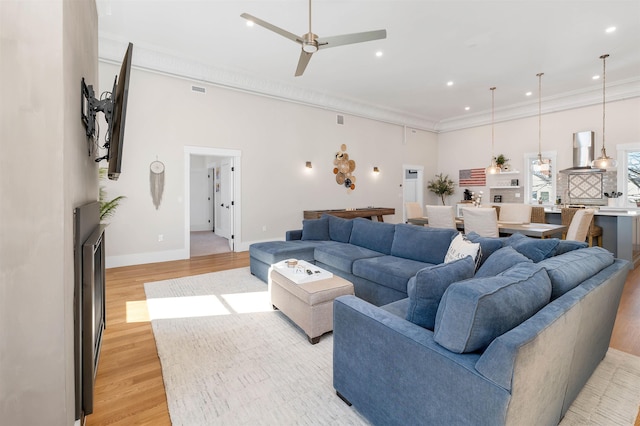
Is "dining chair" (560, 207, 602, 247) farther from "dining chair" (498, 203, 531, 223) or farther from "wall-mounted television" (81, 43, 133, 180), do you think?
"wall-mounted television" (81, 43, 133, 180)

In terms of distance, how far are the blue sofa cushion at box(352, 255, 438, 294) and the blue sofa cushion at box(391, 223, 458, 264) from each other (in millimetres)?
91

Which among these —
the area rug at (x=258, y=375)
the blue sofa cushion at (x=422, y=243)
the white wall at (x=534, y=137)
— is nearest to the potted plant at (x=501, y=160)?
the white wall at (x=534, y=137)

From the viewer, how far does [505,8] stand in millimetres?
3904

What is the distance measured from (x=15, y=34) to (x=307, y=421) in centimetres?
223

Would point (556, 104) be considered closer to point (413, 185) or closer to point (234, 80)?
point (413, 185)

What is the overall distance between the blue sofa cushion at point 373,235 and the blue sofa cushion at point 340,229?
96mm

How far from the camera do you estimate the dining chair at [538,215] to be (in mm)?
5598

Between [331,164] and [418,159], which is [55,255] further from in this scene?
[418,159]

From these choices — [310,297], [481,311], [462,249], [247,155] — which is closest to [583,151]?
[462,249]

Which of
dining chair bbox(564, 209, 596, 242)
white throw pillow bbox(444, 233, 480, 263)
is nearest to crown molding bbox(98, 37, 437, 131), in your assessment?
white throw pillow bbox(444, 233, 480, 263)

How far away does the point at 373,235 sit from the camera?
160 inches

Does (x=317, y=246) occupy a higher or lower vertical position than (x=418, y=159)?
lower

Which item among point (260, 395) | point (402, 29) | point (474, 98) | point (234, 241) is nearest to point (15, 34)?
point (260, 395)

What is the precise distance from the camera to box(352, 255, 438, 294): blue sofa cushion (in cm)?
Answer: 285
